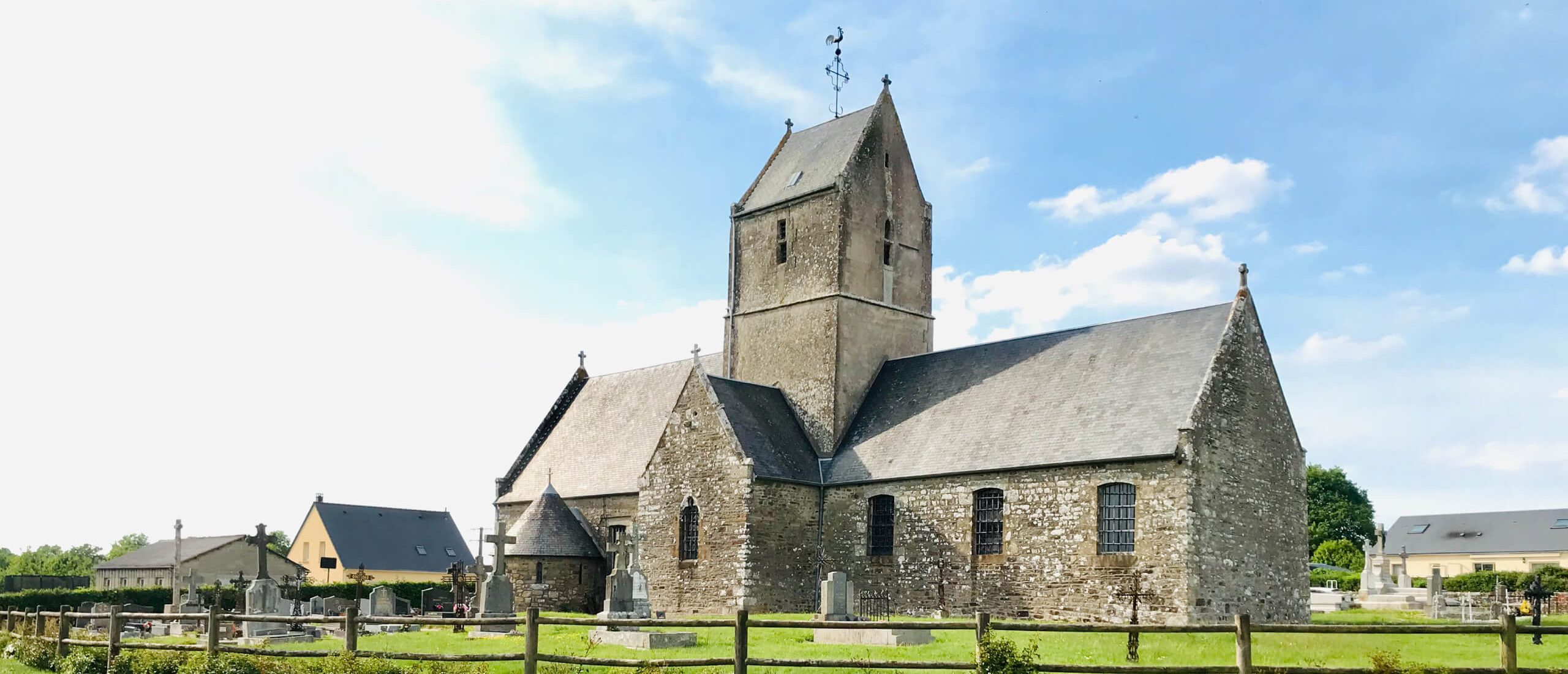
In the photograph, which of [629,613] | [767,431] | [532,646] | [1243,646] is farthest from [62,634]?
[1243,646]

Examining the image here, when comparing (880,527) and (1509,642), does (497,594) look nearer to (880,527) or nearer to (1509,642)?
(880,527)

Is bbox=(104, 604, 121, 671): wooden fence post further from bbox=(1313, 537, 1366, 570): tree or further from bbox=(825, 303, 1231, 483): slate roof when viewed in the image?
bbox=(1313, 537, 1366, 570): tree

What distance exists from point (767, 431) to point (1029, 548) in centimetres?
883

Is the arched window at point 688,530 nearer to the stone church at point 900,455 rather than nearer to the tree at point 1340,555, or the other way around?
the stone church at point 900,455

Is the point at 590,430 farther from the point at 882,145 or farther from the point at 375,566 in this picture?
the point at 375,566

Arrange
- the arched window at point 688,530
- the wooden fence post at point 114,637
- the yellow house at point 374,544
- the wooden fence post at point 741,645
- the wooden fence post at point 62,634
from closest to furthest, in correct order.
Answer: the wooden fence post at point 741,645, the wooden fence post at point 114,637, the wooden fence post at point 62,634, the arched window at point 688,530, the yellow house at point 374,544

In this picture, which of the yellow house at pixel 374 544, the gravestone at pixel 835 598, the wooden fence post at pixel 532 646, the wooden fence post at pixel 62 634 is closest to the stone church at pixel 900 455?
the gravestone at pixel 835 598

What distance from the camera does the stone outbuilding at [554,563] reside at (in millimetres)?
36844

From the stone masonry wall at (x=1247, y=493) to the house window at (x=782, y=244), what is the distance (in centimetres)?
1396

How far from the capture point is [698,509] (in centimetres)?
3466

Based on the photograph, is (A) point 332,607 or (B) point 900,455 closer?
(B) point 900,455

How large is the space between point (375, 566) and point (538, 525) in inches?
1208

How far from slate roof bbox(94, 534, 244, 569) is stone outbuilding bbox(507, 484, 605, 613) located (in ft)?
105

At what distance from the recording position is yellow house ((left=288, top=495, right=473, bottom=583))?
6444cm
